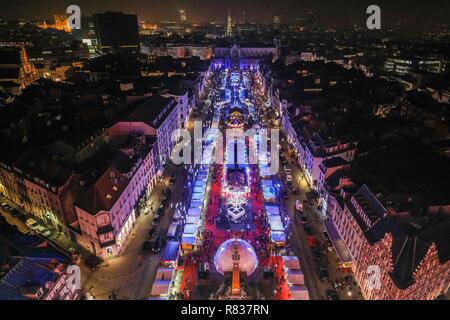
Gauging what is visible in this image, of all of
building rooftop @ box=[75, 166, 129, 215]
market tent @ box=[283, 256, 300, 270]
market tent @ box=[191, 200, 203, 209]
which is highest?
building rooftop @ box=[75, 166, 129, 215]

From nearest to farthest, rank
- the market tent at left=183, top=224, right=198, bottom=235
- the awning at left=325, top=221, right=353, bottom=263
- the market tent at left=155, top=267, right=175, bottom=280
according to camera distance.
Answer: the market tent at left=155, top=267, right=175, bottom=280, the awning at left=325, top=221, right=353, bottom=263, the market tent at left=183, top=224, right=198, bottom=235

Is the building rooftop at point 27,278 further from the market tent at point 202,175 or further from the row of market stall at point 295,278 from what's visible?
the market tent at point 202,175

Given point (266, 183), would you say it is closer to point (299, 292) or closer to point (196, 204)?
point (196, 204)

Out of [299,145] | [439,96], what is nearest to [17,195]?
[299,145]

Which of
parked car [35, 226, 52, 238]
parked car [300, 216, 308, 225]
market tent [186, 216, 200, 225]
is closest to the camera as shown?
parked car [35, 226, 52, 238]

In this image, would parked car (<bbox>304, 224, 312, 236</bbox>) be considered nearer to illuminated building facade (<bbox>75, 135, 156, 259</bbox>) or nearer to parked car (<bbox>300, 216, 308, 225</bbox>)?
parked car (<bbox>300, 216, 308, 225</bbox>)

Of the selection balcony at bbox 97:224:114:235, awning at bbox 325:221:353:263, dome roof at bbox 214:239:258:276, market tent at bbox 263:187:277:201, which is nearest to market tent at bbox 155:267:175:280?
dome roof at bbox 214:239:258:276
